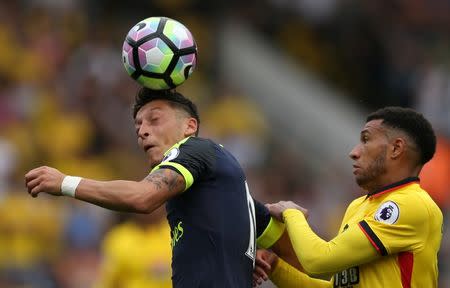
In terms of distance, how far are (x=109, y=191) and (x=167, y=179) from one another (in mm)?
308

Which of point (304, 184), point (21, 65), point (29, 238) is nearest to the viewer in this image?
point (29, 238)

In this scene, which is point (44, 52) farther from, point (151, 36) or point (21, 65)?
point (151, 36)

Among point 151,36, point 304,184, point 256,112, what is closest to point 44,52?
point 256,112

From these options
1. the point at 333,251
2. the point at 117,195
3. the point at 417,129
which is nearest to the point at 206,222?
the point at 117,195

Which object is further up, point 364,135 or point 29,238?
point 364,135

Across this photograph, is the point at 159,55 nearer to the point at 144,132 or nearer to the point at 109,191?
the point at 144,132

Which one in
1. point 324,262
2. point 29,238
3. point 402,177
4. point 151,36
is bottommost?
point 29,238

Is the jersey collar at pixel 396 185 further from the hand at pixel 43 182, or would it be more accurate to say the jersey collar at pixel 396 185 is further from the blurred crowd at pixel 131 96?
the blurred crowd at pixel 131 96

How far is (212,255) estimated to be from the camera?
6.14 metres

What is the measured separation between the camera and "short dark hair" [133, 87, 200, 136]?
21.5ft

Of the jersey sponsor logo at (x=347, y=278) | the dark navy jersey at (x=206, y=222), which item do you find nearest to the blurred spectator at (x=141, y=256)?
the jersey sponsor logo at (x=347, y=278)

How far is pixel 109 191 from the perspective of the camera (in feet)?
18.9

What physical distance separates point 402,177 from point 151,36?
160cm

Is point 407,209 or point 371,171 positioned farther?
point 371,171
